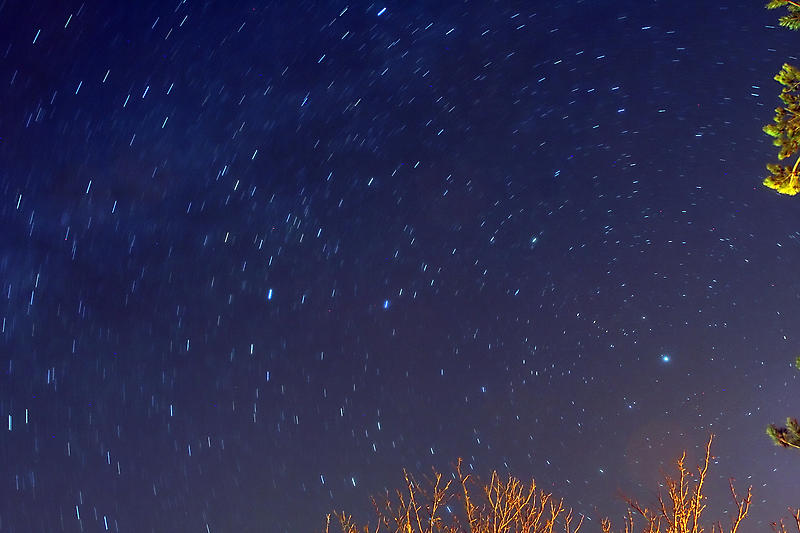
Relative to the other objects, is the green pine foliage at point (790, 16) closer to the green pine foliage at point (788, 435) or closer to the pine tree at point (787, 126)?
the pine tree at point (787, 126)

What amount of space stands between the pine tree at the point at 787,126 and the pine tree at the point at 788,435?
7.68 ft

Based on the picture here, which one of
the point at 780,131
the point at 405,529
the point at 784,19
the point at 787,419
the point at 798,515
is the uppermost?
the point at 784,19

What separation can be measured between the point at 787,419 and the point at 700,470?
1.94 meters

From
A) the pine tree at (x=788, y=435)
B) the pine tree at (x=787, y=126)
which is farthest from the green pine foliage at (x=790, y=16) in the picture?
the pine tree at (x=788, y=435)

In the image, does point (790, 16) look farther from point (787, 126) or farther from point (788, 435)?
point (788, 435)

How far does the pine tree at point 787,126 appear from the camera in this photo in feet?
19.4

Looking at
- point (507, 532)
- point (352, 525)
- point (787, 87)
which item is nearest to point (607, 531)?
point (507, 532)

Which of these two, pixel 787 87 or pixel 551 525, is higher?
pixel 787 87

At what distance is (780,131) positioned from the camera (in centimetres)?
605

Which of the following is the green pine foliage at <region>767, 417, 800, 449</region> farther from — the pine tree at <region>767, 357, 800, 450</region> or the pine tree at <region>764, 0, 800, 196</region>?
the pine tree at <region>764, 0, 800, 196</region>

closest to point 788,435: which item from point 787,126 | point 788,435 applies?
point 788,435

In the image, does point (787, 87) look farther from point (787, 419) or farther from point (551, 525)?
point (551, 525)

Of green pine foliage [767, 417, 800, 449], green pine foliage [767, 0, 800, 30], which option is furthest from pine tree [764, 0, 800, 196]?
green pine foliage [767, 417, 800, 449]

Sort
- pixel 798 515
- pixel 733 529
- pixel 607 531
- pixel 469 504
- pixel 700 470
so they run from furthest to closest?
pixel 469 504 → pixel 607 531 → pixel 700 470 → pixel 733 529 → pixel 798 515
